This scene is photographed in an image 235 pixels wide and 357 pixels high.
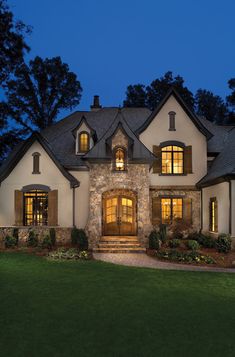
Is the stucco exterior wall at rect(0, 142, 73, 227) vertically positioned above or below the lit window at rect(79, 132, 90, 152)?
below

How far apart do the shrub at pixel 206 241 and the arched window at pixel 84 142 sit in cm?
790

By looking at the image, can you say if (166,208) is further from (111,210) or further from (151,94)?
(151,94)

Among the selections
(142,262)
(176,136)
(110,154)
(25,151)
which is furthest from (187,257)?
(25,151)

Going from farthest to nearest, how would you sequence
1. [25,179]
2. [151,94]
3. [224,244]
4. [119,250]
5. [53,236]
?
[151,94]
[25,179]
[53,236]
[119,250]
[224,244]

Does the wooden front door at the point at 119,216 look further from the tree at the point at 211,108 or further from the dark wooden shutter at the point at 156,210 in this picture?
the tree at the point at 211,108

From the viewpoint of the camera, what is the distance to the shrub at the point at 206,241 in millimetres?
18133

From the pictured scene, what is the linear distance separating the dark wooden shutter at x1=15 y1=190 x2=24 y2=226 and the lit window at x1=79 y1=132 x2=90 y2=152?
422 cm

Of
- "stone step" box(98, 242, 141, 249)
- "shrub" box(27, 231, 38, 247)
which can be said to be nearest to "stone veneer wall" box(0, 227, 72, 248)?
"shrub" box(27, 231, 38, 247)

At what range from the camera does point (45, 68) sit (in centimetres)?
3575

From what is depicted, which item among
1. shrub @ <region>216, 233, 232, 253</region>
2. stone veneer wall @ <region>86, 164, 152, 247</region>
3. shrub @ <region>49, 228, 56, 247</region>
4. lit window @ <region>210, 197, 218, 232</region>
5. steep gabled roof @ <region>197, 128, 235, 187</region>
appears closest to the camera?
shrub @ <region>216, 233, 232, 253</region>

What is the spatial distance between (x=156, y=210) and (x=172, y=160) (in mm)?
3034

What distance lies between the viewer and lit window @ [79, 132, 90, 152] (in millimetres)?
20922

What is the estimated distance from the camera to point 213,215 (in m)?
19.7

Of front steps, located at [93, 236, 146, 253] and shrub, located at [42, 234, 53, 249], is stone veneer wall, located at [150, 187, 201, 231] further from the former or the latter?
shrub, located at [42, 234, 53, 249]
